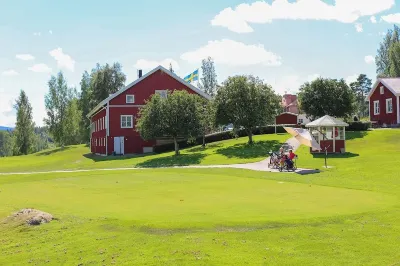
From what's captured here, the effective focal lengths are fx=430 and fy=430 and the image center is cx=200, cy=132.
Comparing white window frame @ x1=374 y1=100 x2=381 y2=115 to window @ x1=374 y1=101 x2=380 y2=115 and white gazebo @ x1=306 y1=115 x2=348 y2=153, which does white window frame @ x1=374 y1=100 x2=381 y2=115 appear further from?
white gazebo @ x1=306 y1=115 x2=348 y2=153

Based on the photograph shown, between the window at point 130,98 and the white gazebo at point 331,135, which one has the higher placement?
the window at point 130,98

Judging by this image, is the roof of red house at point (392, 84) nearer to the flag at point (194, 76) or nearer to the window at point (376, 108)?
the window at point (376, 108)

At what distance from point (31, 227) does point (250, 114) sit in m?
38.9

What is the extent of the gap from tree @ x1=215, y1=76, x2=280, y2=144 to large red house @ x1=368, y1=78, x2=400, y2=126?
18420mm

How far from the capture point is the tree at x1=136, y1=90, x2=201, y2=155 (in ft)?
154

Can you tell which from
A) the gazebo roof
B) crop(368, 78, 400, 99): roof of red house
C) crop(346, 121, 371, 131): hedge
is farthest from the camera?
crop(368, 78, 400, 99): roof of red house

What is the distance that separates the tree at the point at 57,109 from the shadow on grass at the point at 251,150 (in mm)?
63314

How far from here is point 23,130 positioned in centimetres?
10162

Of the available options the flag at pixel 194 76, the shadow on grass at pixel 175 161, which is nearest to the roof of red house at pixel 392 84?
the flag at pixel 194 76

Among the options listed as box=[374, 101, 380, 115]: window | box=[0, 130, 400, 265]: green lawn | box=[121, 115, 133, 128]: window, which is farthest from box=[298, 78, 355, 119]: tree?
box=[0, 130, 400, 265]: green lawn

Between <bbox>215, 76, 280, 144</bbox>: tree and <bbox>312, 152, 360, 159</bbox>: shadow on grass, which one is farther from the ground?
<bbox>215, 76, 280, 144</bbox>: tree

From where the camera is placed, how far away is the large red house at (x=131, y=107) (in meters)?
59.1

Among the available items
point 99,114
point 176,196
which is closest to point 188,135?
point 99,114

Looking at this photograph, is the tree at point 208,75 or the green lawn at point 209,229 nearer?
the green lawn at point 209,229
